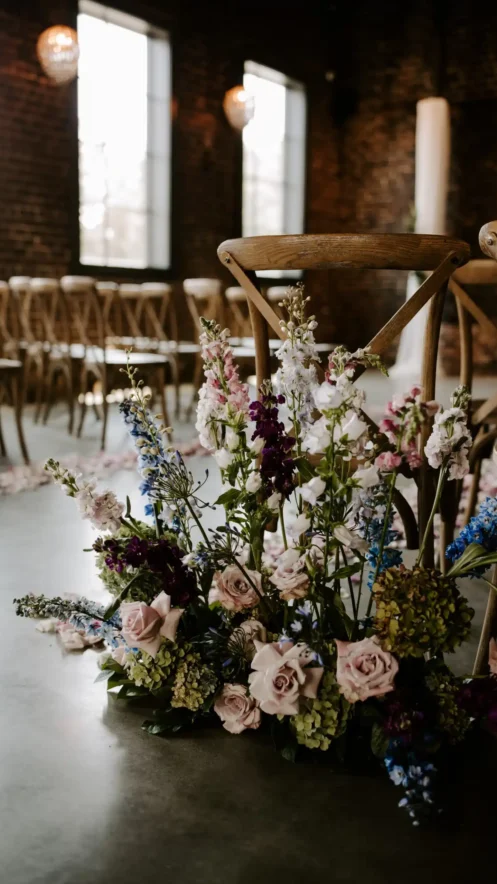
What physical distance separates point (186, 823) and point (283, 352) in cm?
74

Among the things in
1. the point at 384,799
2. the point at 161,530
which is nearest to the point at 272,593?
the point at 161,530

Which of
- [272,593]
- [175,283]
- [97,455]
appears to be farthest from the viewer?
[175,283]

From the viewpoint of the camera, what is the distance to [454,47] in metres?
9.48

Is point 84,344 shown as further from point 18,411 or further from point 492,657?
A: point 492,657

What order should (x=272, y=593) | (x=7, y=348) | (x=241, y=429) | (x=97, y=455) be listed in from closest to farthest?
1. (x=241, y=429)
2. (x=272, y=593)
3. (x=97, y=455)
4. (x=7, y=348)

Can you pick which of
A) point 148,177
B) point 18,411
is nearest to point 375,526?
point 18,411

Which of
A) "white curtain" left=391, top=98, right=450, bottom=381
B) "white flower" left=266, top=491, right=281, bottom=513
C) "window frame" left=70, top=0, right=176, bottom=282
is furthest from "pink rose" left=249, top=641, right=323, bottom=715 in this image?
"white curtain" left=391, top=98, right=450, bottom=381

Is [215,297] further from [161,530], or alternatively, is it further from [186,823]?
[186,823]

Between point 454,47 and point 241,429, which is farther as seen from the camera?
point 454,47

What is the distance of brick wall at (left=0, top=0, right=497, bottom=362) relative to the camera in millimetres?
6867

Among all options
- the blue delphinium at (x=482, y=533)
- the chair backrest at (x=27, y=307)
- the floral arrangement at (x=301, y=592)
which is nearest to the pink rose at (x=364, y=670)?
the floral arrangement at (x=301, y=592)

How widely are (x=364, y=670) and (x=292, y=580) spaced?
188 millimetres

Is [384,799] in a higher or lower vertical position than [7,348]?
lower

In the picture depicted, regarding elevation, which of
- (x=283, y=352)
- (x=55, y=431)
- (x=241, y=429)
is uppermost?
(x=283, y=352)
